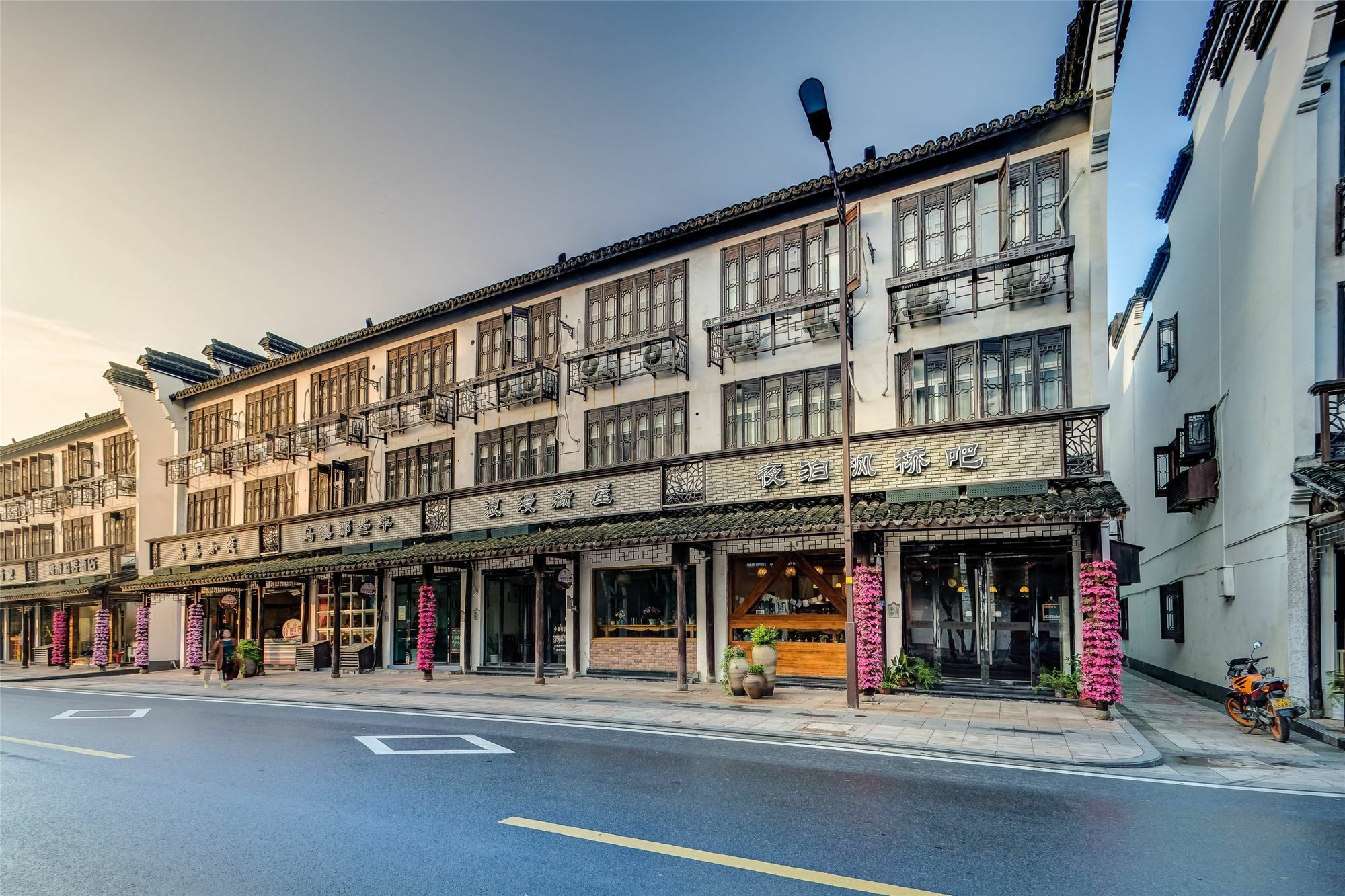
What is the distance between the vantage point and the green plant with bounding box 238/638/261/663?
24672mm

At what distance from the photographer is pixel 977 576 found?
15.6 metres

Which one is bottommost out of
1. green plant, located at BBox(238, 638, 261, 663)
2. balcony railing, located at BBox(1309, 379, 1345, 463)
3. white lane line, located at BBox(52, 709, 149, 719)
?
green plant, located at BBox(238, 638, 261, 663)

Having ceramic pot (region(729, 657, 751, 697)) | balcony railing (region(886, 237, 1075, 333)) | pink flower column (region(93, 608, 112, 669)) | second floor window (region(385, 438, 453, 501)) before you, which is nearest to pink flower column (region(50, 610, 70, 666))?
pink flower column (region(93, 608, 112, 669))

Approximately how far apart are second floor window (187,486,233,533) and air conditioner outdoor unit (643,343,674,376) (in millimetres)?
20509

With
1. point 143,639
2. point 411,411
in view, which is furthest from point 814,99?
point 143,639

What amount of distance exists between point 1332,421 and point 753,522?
9.37 m

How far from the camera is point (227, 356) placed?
34125 millimetres

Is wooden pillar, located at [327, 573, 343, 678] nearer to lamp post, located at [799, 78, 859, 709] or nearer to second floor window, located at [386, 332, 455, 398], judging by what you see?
second floor window, located at [386, 332, 455, 398]

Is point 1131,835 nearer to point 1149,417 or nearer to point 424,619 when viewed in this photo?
point 424,619

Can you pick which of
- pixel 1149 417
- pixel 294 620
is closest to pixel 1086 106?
pixel 1149 417

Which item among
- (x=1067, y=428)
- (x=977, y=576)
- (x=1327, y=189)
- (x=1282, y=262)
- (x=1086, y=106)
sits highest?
(x=1086, y=106)

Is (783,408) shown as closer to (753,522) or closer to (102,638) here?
(753,522)

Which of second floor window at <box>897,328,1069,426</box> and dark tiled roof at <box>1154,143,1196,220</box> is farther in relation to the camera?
dark tiled roof at <box>1154,143,1196,220</box>

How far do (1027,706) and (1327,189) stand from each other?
929 cm
